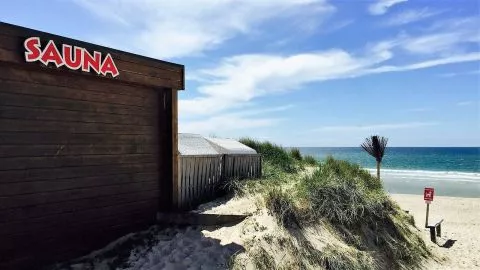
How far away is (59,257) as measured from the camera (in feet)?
21.7

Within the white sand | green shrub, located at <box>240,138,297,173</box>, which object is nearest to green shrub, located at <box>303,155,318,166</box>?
green shrub, located at <box>240,138,297,173</box>

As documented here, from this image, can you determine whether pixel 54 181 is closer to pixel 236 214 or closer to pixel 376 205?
pixel 236 214

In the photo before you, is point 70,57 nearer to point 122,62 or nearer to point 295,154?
point 122,62

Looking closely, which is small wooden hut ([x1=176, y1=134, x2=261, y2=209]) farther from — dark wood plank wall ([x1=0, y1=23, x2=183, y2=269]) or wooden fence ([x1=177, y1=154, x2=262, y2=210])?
dark wood plank wall ([x1=0, y1=23, x2=183, y2=269])

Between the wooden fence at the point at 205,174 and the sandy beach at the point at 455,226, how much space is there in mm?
5116

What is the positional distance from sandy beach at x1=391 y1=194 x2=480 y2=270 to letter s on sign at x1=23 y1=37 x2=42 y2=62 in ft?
30.8

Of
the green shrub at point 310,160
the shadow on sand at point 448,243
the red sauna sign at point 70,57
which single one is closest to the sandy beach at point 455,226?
the shadow on sand at point 448,243

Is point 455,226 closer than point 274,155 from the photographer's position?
No

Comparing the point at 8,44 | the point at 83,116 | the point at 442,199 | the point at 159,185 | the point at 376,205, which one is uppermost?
the point at 8,44

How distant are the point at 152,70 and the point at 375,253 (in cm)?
601

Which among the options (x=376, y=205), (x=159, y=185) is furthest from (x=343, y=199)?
(x=159, y=185)

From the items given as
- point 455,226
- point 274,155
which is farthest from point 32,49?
point 455,226

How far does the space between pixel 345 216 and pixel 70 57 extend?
20.6 feet

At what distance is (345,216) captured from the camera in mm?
8891
